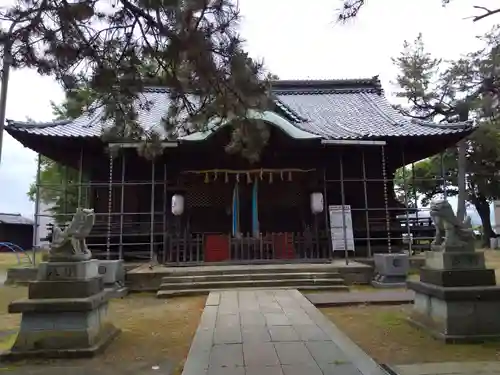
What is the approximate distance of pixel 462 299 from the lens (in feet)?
17.3

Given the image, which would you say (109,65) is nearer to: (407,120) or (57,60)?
(57,60)

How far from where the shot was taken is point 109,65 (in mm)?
5168

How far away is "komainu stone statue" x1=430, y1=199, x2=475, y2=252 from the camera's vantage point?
5.63 m

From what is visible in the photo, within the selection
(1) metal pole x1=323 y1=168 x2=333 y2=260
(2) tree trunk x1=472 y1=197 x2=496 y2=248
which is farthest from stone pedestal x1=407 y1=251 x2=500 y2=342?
(2) tree trunk x1=472 y1=197 x2=496 y2=248

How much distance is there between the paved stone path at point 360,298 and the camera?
8062 millimetres

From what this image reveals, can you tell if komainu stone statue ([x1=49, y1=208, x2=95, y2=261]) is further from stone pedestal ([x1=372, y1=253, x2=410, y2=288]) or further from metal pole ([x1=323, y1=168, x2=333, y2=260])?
metal pole ([x1=323, y1=168, x2=333, y2=260])

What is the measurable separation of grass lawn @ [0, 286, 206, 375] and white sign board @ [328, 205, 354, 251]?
472 cm

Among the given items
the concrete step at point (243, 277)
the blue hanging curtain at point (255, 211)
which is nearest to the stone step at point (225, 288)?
the concrete step at point (243, 277)

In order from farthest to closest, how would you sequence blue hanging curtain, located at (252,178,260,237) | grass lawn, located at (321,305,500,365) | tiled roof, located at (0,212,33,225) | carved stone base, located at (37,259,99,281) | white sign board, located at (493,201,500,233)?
1. tiled roof, located at (0,212,33,225)
2. white sign board, located at (493,201,500,233)
3. blue hanging curtain, located at (252,178,260,237)
4. carved stone base, located at (37,259,99,281)
5. grass lawn, located at (321,305,500,365)

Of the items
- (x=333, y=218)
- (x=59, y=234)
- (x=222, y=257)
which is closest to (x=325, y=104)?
(x=333, y=218)

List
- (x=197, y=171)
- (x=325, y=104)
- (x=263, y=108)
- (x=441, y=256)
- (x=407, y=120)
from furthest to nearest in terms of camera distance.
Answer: (x=325, y=104), (x=407, y=120), (x=197, y=171), (x=441, y=256), (x=263, y=108)

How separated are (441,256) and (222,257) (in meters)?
7.27

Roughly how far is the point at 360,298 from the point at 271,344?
13.3ft

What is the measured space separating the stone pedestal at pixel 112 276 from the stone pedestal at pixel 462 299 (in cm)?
656
